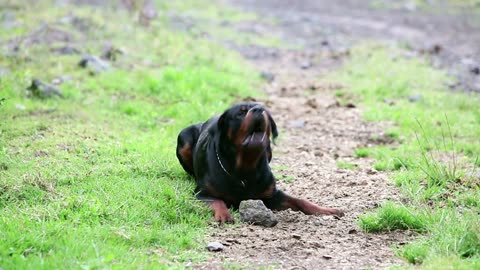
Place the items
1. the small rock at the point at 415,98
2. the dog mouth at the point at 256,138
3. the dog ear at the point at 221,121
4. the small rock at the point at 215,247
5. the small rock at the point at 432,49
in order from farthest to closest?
1. the small rock at the point at 432,49
2. the small rock at the point at 415,98
3. the dog ear at the point at 221,121
4. the dog mouth at the point at 256,138
5. the small rock at the point at 215,247

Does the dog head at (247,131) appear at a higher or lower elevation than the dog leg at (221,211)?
higher

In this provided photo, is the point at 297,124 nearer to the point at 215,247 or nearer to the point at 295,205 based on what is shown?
the point at 295,205

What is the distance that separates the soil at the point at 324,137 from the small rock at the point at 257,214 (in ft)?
0.29

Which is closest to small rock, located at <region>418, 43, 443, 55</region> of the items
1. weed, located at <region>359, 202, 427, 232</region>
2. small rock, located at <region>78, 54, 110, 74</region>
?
small rock, located at <region>78, 54, 110, 74</region>

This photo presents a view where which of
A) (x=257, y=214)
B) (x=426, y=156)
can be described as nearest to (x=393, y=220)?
(x=257, y=214)

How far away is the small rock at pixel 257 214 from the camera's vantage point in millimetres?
5516

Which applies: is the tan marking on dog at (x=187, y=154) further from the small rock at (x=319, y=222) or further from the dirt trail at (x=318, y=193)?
the small rock at (x=319, y=222)

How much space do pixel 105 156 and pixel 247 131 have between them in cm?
223

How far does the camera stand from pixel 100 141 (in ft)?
25.4

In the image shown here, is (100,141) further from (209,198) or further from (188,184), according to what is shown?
(209,198)

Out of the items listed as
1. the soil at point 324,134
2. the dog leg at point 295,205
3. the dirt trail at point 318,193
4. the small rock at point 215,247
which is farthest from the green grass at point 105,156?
the dog leg at point 295,205

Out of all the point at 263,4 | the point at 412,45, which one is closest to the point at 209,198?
the point at 412,45

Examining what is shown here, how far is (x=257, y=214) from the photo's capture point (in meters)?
5.51

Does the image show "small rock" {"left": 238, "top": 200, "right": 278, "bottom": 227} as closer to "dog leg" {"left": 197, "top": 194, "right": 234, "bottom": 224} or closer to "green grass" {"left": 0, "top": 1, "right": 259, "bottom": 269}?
"dog leg" {"left": 197, "top": 194, "right": 234, "bottom": 224}
